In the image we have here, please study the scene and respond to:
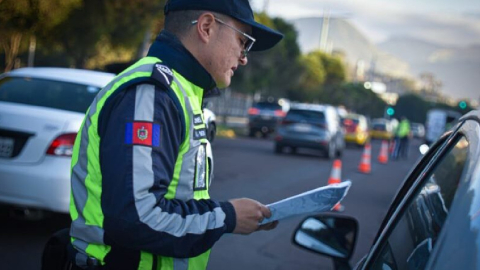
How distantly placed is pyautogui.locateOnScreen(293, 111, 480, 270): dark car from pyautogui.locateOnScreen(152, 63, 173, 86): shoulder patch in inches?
32.5

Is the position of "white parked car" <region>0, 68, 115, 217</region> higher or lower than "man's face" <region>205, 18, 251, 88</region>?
lower

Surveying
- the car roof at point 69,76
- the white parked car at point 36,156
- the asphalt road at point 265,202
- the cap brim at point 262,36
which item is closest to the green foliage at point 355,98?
the asphalt road at point 265,202

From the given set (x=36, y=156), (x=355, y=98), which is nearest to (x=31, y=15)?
(x=36, y=156)

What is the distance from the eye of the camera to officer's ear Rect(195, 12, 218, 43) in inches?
81.4

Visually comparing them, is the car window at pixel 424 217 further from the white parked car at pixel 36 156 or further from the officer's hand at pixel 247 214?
the white parked car at pixel 36 156

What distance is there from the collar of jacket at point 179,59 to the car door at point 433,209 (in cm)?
77

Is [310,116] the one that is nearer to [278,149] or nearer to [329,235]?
[278,149]

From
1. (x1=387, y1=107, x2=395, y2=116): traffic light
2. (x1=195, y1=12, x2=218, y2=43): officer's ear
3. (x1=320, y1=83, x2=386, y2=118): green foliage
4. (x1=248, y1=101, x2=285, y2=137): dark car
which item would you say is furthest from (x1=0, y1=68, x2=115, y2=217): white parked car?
(x1=320, y1=83, x2=386, y2=118): green foliage

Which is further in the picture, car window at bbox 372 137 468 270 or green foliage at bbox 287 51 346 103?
green foliage at bbox 287 51 346 103

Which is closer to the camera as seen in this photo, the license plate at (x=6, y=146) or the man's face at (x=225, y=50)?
the man's face at (x=225, y=50)

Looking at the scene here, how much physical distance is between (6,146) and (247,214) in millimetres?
4170

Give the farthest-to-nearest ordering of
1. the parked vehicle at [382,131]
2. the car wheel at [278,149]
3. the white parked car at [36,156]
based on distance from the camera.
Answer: the parked vehicle at [382,131] < the car wheel at [278,149] < the white parked car at [36,156]

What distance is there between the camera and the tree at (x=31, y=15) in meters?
19.0

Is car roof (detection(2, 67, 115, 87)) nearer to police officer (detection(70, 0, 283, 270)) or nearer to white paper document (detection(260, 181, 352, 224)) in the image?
police officer (detection(70, 0, 283, 270))
